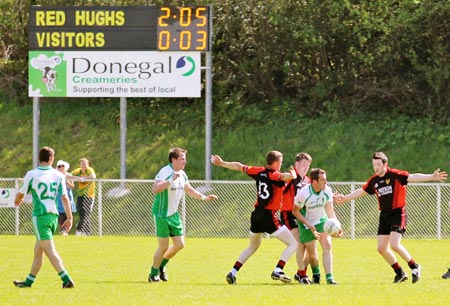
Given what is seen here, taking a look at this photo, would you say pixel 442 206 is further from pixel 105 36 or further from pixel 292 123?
pixel 105 36

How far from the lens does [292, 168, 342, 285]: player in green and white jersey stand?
14.0m

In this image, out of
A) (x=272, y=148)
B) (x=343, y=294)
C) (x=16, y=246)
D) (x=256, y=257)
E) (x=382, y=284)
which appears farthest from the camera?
(x=272, y=148)

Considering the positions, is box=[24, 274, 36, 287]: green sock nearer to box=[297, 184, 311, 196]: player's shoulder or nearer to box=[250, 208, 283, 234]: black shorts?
box=[250, 208, 283, 234]: black shorts

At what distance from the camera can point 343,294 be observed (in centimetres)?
1267

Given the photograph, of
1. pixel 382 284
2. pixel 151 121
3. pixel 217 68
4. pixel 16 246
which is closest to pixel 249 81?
pixel 217 68

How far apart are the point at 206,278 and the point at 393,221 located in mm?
2604

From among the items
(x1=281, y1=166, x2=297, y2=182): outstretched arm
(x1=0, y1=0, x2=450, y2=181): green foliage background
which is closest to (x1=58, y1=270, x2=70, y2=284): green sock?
(x1=281, y1=166, x2=297, y2=182): outstretched arm

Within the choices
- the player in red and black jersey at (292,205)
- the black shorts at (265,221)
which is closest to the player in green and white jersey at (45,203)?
the black shorts at (265,221)

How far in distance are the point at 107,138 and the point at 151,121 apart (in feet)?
4.46

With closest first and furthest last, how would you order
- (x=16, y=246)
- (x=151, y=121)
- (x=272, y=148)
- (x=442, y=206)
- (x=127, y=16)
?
(x=16, y=246) < (x=442, y=206) < (x=127, y=16) < (x=272, y=148) < (x=151, y=121)

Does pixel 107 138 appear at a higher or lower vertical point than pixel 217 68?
lower

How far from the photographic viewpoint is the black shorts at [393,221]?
14586 mm

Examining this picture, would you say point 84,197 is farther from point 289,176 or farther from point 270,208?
point 289,176

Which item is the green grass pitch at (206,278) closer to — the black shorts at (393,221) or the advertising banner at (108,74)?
the black shorts at (393,221)
